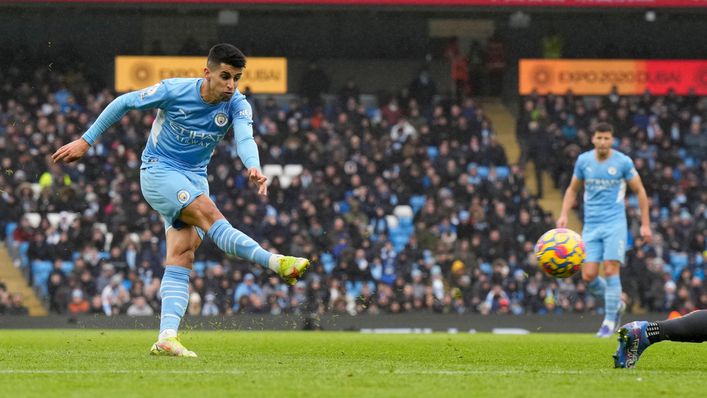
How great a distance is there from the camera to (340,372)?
7141 millimetres

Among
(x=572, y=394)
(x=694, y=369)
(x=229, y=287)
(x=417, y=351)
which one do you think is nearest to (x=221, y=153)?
(x=229, y=287)

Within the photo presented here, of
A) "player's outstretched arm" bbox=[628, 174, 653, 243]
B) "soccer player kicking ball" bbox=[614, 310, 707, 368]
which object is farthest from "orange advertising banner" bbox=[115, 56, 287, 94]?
"soccer player kicking ball" bbox=[614, 310, 707, 368]

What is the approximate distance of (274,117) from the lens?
1039 inches

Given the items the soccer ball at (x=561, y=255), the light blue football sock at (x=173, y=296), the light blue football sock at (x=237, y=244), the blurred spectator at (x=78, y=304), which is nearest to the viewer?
the light blue football sock at (x=237, y=244)

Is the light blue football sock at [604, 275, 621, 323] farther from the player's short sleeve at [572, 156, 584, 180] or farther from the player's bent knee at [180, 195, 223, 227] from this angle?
the player's bent knee at [180, 195, 223, 227]

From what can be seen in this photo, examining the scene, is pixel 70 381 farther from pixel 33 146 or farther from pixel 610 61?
pixel 610 61

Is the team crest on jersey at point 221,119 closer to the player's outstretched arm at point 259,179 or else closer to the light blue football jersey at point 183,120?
the light blue football jersey at point 183,120

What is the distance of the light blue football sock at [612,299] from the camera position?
1363 cm

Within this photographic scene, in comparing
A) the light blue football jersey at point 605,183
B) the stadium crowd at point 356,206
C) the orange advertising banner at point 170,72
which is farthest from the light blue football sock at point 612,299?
the orange advertising banner at point 170,72

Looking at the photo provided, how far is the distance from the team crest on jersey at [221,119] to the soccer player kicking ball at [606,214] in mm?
5826

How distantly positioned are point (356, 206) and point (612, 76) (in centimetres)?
835

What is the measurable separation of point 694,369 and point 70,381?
4.02 meters

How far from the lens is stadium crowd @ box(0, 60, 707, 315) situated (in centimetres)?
2091

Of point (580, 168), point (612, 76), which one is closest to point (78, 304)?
point (580, 168)
